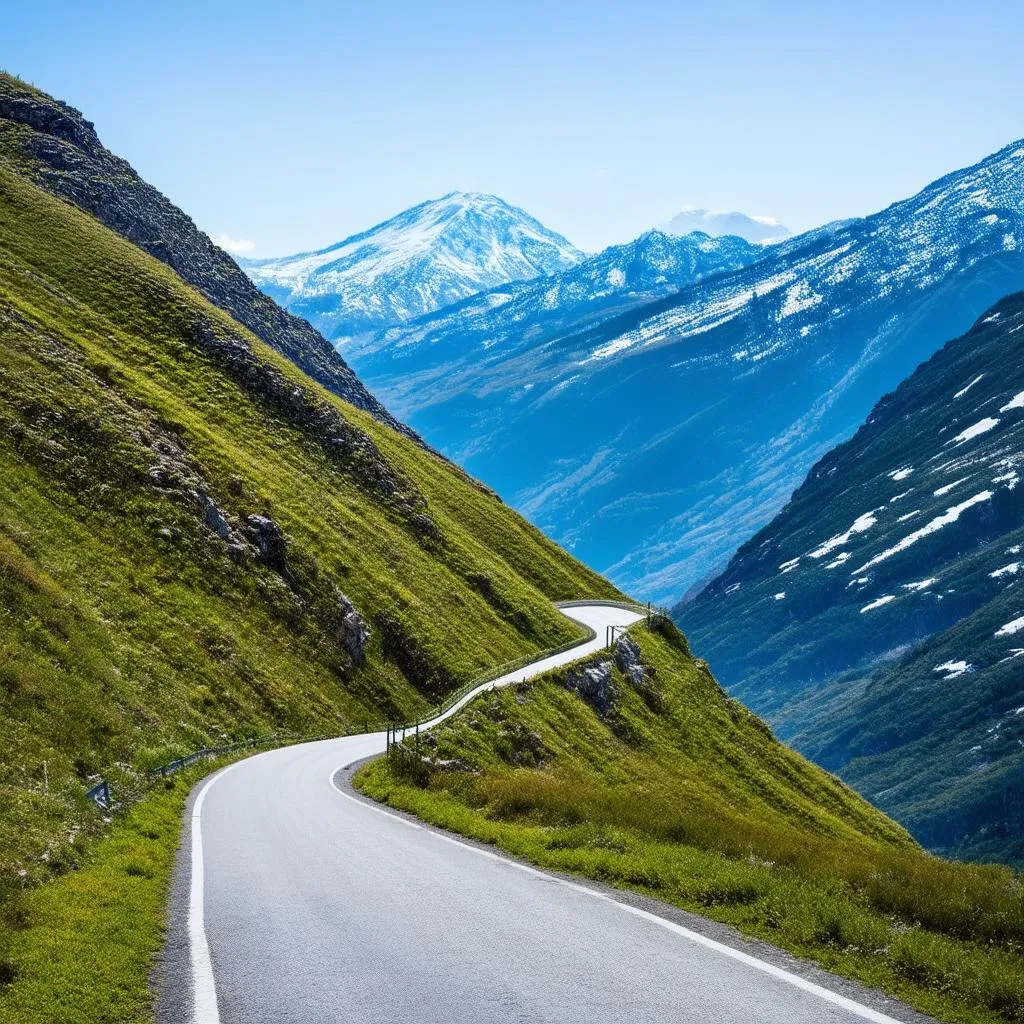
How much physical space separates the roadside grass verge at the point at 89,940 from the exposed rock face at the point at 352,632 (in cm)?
4003

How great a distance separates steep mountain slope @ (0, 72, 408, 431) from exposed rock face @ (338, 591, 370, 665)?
76.4 m

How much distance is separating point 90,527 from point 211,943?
3967 centimetres

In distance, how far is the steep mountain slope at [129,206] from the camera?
11500 cm

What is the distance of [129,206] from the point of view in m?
122

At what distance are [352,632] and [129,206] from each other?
89417 mm

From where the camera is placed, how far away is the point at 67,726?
24.0 metres

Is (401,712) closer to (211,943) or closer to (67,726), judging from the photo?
(67,726)

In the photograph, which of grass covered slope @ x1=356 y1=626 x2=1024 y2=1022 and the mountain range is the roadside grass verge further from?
grass covered slope @ x1=356 y1=626 x2=1024 y2=1022

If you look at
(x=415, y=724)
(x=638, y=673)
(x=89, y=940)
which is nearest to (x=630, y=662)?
(x=638, y=673)

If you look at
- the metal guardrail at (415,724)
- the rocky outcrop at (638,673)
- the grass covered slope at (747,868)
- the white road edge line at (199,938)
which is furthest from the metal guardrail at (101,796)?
the rocky outcrop at (638,673)

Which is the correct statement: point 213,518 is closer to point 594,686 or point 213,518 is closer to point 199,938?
point 594,686

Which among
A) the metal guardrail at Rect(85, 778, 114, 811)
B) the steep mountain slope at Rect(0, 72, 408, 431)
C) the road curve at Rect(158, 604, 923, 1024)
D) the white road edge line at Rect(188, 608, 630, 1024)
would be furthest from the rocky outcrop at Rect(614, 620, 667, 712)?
the steep mountain slope at Rect(0, 72, 408, 431)

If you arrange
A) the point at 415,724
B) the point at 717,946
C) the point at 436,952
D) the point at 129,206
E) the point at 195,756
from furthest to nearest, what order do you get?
the point at 129,206
the point at 415,724
the point at 195,756
the point at 717,946
the point at 436,952

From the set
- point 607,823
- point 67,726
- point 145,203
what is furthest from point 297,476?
point 145,203
